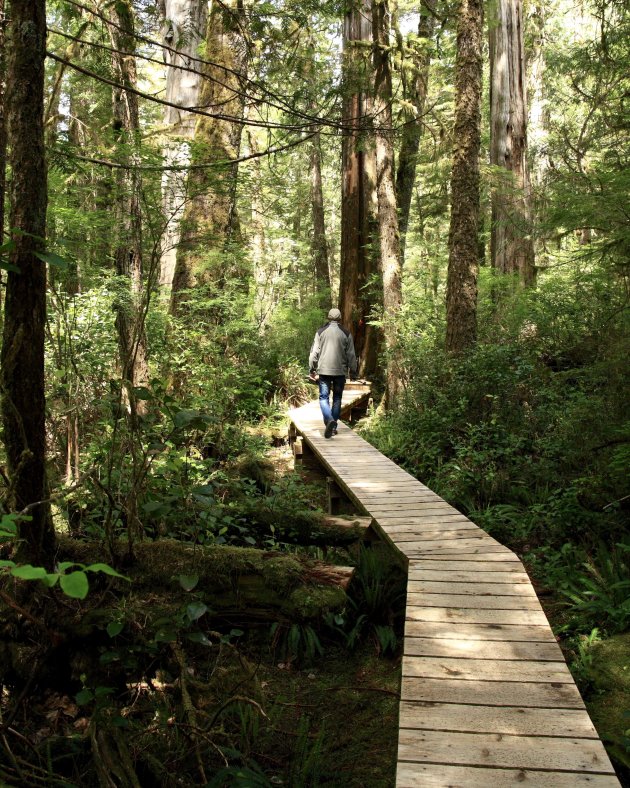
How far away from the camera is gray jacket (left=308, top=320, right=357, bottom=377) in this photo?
9.85 meters

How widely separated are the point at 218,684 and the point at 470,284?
785 centimetres

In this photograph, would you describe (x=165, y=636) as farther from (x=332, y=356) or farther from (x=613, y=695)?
(x=332, y=356)

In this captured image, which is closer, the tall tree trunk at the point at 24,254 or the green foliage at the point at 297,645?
the tall tree trunk at the point at 24,254

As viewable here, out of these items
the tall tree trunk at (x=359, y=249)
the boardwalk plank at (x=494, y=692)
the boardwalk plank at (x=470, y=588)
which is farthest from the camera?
the tall tree trunk at (x=359, y=249)

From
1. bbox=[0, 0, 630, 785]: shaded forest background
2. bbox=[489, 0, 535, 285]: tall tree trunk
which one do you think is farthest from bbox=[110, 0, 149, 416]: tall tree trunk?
bbox=[489, 0, 535, 285]: tall tree trunk

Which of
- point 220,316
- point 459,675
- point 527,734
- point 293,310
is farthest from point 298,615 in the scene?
point 293,310

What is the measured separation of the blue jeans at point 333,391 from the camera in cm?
1007

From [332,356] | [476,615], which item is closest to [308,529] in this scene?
[476,615]

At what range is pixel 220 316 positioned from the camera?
10.7m

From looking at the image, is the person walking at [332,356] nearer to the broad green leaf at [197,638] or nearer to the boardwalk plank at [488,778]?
the broad green leaf at [197,638]

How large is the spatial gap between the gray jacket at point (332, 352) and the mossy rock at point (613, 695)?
6.14 m

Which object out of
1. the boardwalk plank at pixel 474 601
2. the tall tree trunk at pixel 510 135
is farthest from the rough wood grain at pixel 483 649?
the tall tree trunk at pixel 510 135

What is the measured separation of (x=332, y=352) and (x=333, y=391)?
2.24ft

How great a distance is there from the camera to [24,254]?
3238mm
